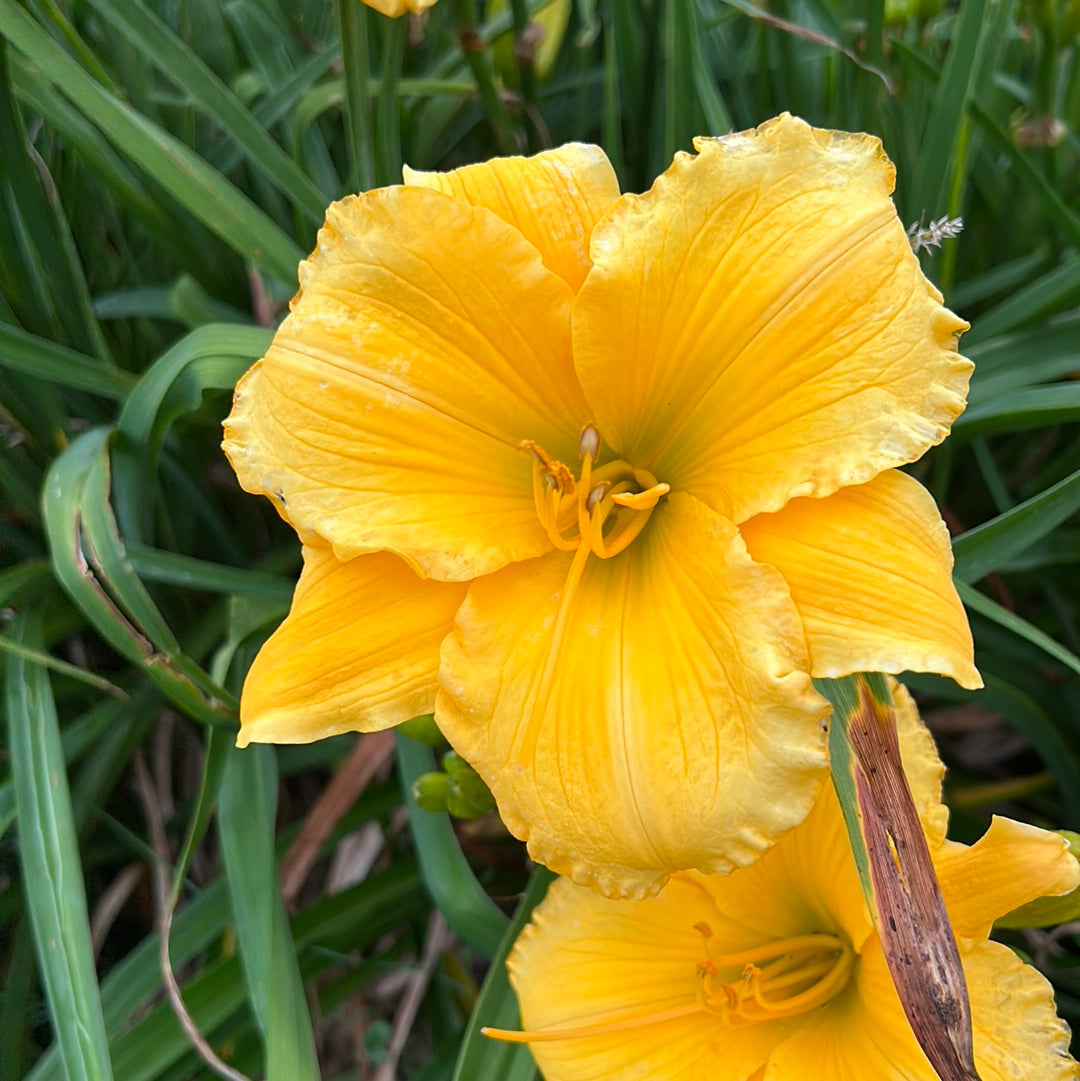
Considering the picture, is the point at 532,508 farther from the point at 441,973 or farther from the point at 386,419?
the point at 441,973

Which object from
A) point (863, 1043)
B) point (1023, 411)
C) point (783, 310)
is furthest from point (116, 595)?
point (1023, 411)

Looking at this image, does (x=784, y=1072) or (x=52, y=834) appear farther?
(x=52, y=834)

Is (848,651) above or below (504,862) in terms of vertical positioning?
above

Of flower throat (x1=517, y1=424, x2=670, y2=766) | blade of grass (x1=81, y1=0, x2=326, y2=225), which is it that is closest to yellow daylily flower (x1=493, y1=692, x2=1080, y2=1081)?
flower throat (x1=517, y1=424, x2=670, y2=766)

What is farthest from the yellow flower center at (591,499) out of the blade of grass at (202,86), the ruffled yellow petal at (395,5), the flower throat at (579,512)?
the blade of grass at (202,86)


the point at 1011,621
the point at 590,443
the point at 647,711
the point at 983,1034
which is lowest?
the point at 983,1034

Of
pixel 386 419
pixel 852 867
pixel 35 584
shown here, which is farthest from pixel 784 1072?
pixel 35 584

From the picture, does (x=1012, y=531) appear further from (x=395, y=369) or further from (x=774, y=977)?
(x=395, y=369)

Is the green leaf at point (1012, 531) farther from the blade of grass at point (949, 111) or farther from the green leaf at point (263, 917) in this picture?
the green leaf at point (263, 917)
